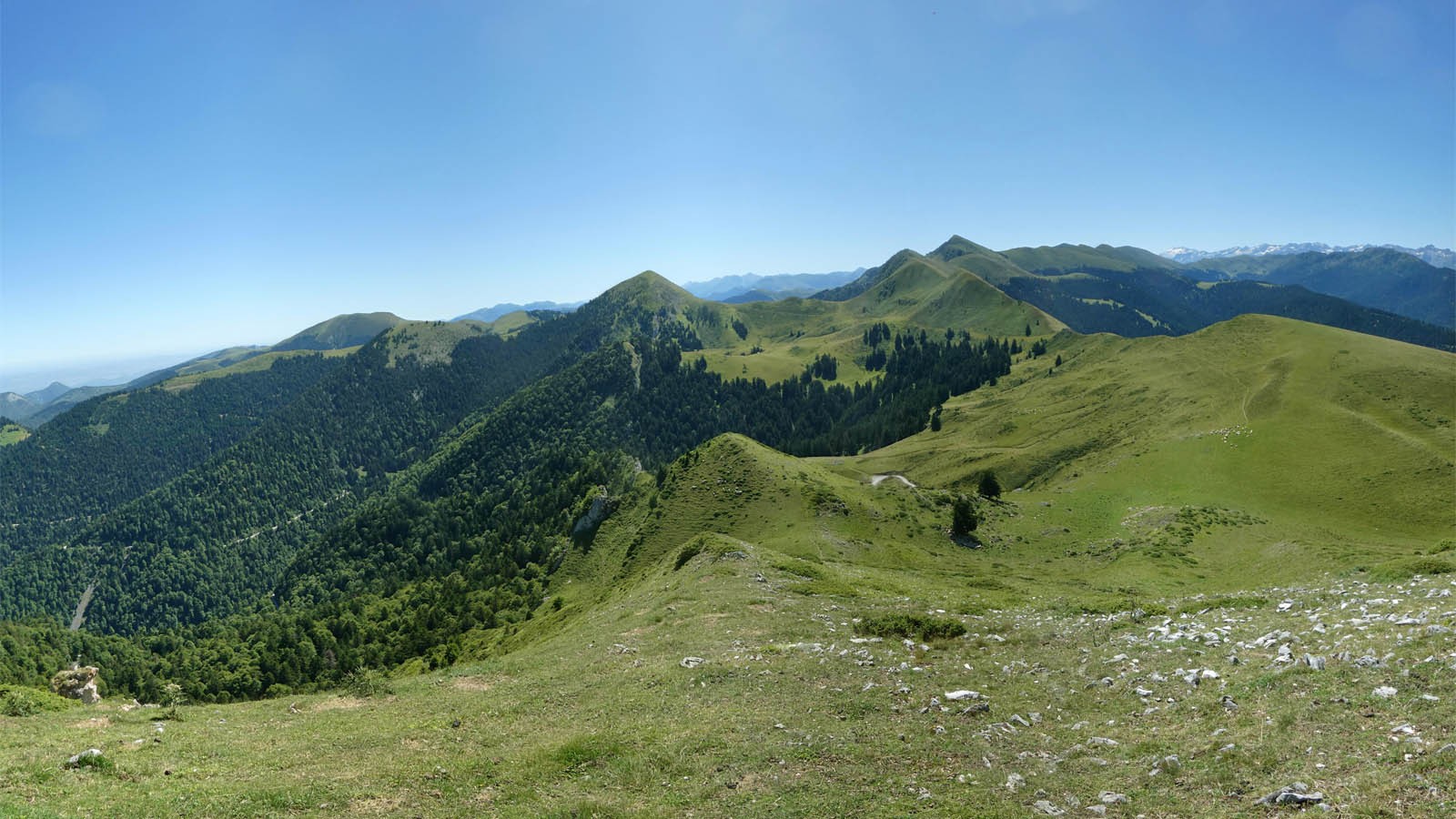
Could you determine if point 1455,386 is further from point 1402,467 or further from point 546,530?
point 546,530

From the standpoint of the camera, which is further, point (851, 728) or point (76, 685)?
point (76, 685)

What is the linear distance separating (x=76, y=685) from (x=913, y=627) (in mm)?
46717

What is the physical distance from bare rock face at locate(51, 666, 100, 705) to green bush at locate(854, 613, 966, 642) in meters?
42.8

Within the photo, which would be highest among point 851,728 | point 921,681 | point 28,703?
point 851,728

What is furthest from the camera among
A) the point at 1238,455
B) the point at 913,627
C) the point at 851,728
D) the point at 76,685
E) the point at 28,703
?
the point at 1238,455

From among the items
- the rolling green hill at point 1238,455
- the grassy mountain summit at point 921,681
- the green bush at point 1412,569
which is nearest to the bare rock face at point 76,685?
the grassy mountain summit at point 921,681

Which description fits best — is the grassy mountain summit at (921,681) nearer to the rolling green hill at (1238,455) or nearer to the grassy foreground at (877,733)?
the grassy foreground at (877,733)

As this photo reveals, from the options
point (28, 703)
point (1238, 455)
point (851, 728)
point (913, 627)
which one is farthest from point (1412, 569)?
point (1238, 455)

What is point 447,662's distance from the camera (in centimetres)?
8050

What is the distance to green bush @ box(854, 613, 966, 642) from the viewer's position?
3131 centimetres

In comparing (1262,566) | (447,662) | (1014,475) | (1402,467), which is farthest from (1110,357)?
(447,662)

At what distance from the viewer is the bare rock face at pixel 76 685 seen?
110ft

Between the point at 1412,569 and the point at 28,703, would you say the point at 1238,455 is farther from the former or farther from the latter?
the point at 28,703

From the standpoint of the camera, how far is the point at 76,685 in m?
33.9
